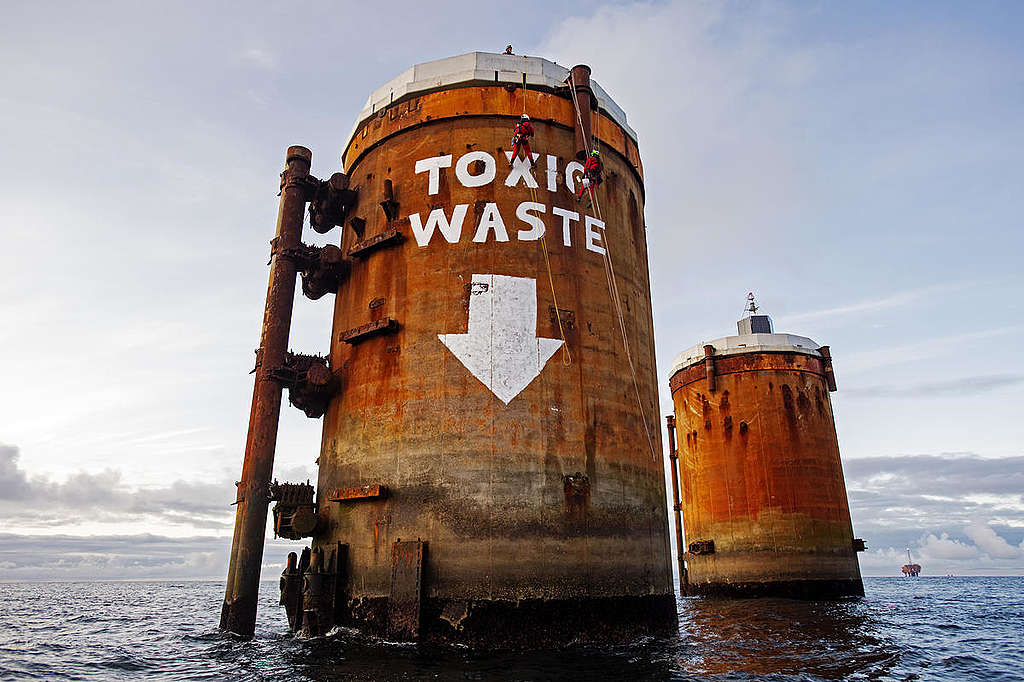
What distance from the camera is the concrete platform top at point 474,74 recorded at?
1789cm

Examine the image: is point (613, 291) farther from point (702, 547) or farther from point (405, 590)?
point (702, 547)

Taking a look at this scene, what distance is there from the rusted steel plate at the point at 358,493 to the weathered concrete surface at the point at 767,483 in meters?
23.3

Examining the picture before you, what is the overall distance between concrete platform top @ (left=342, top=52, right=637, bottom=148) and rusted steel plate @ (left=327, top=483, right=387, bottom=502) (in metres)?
10.5

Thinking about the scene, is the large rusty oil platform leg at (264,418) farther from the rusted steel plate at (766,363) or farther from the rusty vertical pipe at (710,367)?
the rusted steel plate at (766,363)

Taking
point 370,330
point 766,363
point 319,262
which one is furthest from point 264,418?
point 766,363

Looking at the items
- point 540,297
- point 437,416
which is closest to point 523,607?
point 437,416

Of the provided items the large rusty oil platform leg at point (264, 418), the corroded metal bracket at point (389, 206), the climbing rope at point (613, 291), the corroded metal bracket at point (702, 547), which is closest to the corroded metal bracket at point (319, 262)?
the large rusty oil platform leg at point (264, 418)

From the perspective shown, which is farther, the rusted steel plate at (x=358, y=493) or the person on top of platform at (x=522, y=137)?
the person on top of platform at (x=522, y=137)

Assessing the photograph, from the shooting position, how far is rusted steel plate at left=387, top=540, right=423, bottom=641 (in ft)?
43.5

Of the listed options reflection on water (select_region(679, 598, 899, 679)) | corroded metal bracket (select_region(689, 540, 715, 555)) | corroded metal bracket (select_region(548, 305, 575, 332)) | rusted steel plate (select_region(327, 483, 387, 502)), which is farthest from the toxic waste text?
corroded metal bracket (select_region(689, 540, 715, 555))

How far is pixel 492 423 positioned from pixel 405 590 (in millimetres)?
3787

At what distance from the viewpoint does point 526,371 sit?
14969 millimetres

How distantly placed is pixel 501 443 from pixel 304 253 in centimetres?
811

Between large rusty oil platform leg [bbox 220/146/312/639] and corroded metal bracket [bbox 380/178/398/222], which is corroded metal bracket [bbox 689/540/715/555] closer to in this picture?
large rusty oil platform leg [bbox 220/146/312/639]
